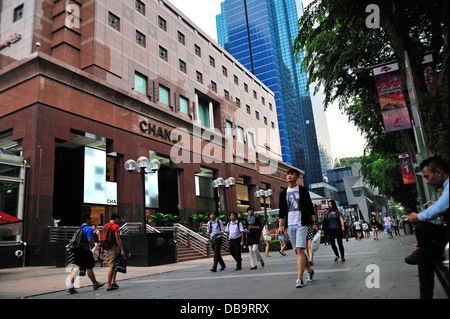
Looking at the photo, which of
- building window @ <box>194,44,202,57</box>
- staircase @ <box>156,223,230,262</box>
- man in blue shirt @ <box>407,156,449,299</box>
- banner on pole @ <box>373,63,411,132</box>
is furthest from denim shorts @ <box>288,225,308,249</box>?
building window @ <box>194,44,202,57</box>

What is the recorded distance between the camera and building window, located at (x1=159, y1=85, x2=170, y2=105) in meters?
28.8

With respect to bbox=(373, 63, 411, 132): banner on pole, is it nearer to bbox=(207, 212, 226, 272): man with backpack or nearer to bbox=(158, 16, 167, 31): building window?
bbox=(207, 212, 226, 272): man with backpack

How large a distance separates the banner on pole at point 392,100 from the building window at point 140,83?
20971 millimetres

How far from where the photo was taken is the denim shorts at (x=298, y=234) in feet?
19.0

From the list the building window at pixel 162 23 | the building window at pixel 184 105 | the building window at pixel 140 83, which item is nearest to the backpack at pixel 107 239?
the building window at pixel 140 83

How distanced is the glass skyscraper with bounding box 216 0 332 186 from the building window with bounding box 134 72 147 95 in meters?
87.2

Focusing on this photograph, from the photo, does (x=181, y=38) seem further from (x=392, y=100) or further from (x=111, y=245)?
(x=111, y=245)

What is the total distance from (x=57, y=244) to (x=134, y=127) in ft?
35.1

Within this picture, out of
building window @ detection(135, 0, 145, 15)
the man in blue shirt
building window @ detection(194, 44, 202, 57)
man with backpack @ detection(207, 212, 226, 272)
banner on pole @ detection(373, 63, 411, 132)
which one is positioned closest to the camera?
the man in blue shirt

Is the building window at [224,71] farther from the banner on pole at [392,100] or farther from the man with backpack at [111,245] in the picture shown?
the man with backpack at [111,245]

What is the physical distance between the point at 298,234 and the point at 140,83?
24085 millimetres

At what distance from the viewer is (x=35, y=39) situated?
23172mm

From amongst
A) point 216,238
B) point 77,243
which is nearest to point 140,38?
point 216,238
